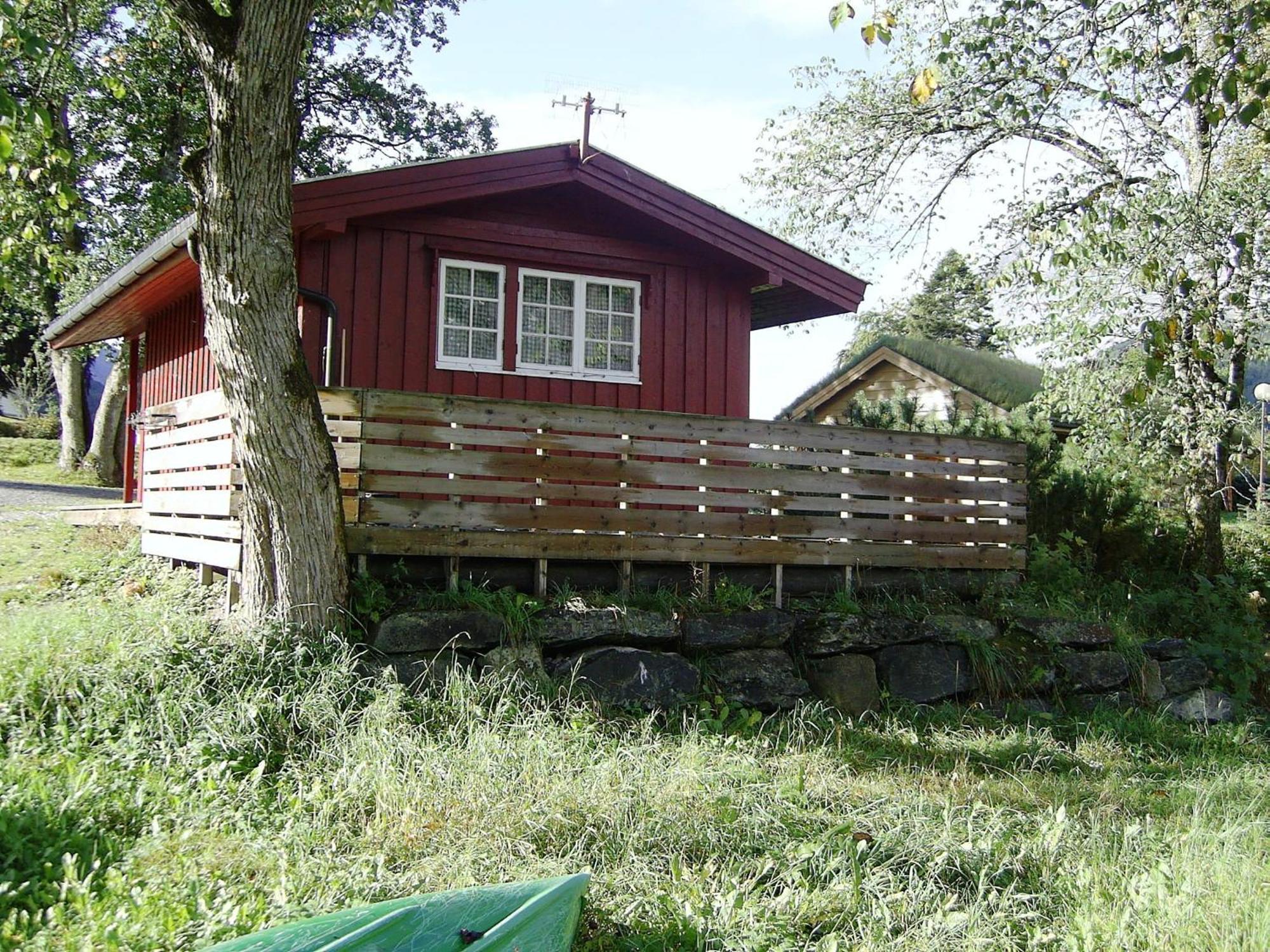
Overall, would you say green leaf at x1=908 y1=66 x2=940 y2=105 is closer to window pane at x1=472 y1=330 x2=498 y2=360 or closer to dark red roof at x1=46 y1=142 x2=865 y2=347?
dark red roof at x1=46 y1=142 x2=865 y2=347

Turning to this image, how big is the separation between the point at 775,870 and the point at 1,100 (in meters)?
4.98

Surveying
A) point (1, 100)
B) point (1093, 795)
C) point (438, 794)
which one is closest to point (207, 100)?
point (1, 100)

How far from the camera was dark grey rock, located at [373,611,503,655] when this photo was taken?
7242 mm

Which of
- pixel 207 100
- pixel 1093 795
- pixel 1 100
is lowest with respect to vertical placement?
pixel 1093 795

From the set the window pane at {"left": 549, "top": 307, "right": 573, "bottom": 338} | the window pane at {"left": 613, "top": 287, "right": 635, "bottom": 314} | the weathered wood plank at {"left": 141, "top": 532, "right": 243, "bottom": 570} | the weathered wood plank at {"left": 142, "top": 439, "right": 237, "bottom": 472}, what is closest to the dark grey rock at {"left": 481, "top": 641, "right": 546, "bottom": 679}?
the weathered wood plank at {"left": 141, "top": 532, "right": 243, "bottom": 570}

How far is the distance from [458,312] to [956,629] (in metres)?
5.49

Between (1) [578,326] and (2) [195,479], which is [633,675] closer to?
(2) [195,479]

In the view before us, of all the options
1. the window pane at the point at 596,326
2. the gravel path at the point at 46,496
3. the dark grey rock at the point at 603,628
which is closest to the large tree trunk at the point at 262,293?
the dark grey rock at the point at 603,628

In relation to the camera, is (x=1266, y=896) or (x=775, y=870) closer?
(x=1266, y=896)

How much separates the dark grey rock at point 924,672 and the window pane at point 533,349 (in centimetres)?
431

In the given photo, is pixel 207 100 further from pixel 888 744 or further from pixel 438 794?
pixel 888 744

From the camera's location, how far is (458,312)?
10156mm

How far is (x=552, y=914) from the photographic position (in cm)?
391

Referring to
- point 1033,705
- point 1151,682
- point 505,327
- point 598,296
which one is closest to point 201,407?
point 505,327
